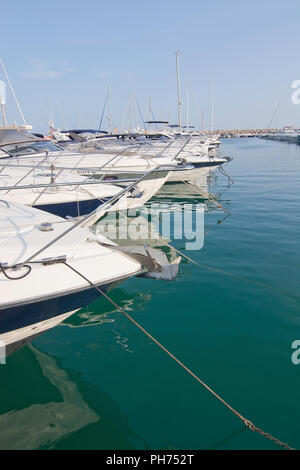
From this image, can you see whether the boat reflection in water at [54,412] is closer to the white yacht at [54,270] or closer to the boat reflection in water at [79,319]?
the boat reflection in water at [79,319]

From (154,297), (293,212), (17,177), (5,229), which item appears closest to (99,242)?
(5,229)

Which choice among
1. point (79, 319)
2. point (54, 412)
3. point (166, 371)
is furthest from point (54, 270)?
point (166, 371)

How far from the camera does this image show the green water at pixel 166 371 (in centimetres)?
315

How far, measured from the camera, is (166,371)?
12.7 ft

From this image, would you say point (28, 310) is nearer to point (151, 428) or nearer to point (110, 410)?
point (110, 410)

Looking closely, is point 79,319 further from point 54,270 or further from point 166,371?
point 166,371

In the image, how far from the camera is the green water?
10.4 feet

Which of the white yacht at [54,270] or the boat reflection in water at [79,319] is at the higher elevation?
the white yacht at [54,270]

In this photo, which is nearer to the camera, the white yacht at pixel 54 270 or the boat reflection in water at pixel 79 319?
the white yacht at pixel 54 270

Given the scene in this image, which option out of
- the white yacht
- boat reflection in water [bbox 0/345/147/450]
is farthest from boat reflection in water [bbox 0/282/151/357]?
boat reflection in water [bbox 0/345/147/450]

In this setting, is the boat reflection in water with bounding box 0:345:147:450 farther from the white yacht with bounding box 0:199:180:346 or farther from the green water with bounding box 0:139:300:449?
the white yacht with bounding box 0:199:180:346

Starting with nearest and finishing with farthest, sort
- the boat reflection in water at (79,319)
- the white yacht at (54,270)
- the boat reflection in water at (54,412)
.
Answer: the boat reflection in water at (54,412) < the white yacht at (54,270) < the boat reflection in water at (79,319)

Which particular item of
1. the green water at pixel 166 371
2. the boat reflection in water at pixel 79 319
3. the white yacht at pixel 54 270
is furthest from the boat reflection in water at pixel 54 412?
the white yacht at pixel 54 270
